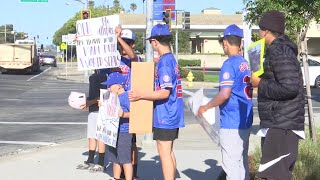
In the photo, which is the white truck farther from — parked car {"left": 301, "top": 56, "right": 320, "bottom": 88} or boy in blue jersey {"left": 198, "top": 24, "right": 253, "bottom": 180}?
boy in blue jersey {"left": 198, "top": 24, "right": 253, "bottom": 180}

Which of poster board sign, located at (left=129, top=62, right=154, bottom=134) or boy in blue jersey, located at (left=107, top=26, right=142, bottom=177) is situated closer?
poster board sign, located at (left=129, top=62, right=154, bottom=134)

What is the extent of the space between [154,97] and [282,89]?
175 centimetres

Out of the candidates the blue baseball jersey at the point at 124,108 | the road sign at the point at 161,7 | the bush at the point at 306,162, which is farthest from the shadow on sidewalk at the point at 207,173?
the road sign at the point at 161,7

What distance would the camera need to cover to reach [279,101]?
15.6 feet

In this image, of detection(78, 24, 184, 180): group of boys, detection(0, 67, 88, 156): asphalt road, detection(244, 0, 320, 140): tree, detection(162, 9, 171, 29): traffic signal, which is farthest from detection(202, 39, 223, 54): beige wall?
detection(78, 24, 184, 180): group of boys

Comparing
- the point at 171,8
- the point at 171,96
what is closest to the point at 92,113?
the point at 171,96

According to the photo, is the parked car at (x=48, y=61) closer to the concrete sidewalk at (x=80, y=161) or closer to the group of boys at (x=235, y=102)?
the concrete sidewalk at (x=80, y=161)

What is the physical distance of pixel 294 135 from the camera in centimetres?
482

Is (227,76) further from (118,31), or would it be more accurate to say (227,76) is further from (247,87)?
(118,31)

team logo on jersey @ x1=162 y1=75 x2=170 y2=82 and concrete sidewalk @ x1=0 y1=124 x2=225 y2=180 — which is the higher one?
team logo on jersey @ x1=162 y1=75 x2=170 y2=82

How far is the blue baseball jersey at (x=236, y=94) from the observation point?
560cm

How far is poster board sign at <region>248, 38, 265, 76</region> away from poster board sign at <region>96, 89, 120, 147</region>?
2.17m

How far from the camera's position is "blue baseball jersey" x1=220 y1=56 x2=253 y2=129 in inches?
221

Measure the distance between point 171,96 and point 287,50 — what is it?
1.74m
